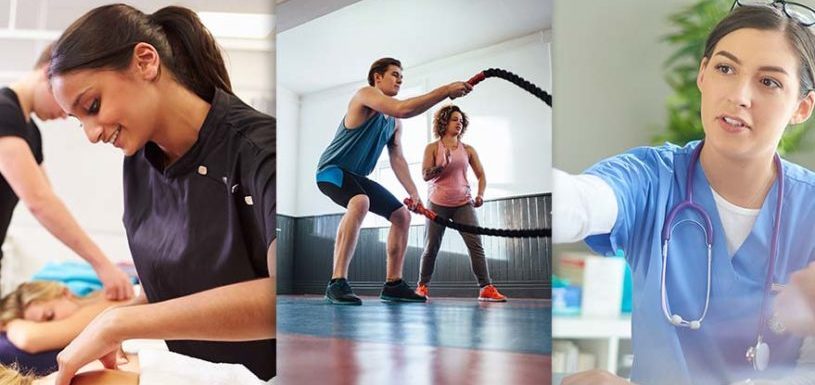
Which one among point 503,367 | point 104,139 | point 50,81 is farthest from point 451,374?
point 50,81

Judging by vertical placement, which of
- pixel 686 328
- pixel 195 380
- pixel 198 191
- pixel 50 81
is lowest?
pixel 195 380

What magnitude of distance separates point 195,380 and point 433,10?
1144 millimetres

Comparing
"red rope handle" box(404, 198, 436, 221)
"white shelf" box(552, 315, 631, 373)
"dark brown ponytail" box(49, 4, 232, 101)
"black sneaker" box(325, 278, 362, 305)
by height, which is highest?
"dark brown ponytail" box(49, 4, 232, 101)

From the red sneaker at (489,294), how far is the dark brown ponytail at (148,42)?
2.81 ft

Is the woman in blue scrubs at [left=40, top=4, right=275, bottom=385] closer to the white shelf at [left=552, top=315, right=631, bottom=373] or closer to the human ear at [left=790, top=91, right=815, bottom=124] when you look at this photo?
the white shelf at [left=552, top=315, right=631, bottom=373]

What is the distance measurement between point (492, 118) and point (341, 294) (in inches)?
23.9

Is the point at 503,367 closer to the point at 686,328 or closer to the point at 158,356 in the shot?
the point at 686,328

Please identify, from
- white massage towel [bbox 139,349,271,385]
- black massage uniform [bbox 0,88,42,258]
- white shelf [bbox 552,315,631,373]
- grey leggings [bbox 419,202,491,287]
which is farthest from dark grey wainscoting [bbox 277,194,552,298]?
black massage uniform [bbox 0,88,42,258]

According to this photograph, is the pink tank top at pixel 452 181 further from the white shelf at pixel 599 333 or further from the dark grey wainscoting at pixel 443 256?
the white shelf at pixel 599 333

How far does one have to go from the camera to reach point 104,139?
6.47 feet

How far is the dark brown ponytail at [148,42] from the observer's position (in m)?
1.92

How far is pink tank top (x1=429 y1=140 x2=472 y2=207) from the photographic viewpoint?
1991 millimetres

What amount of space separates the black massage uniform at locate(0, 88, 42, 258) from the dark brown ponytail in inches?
5.1

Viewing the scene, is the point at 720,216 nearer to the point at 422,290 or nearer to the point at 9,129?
the point at 422,290
